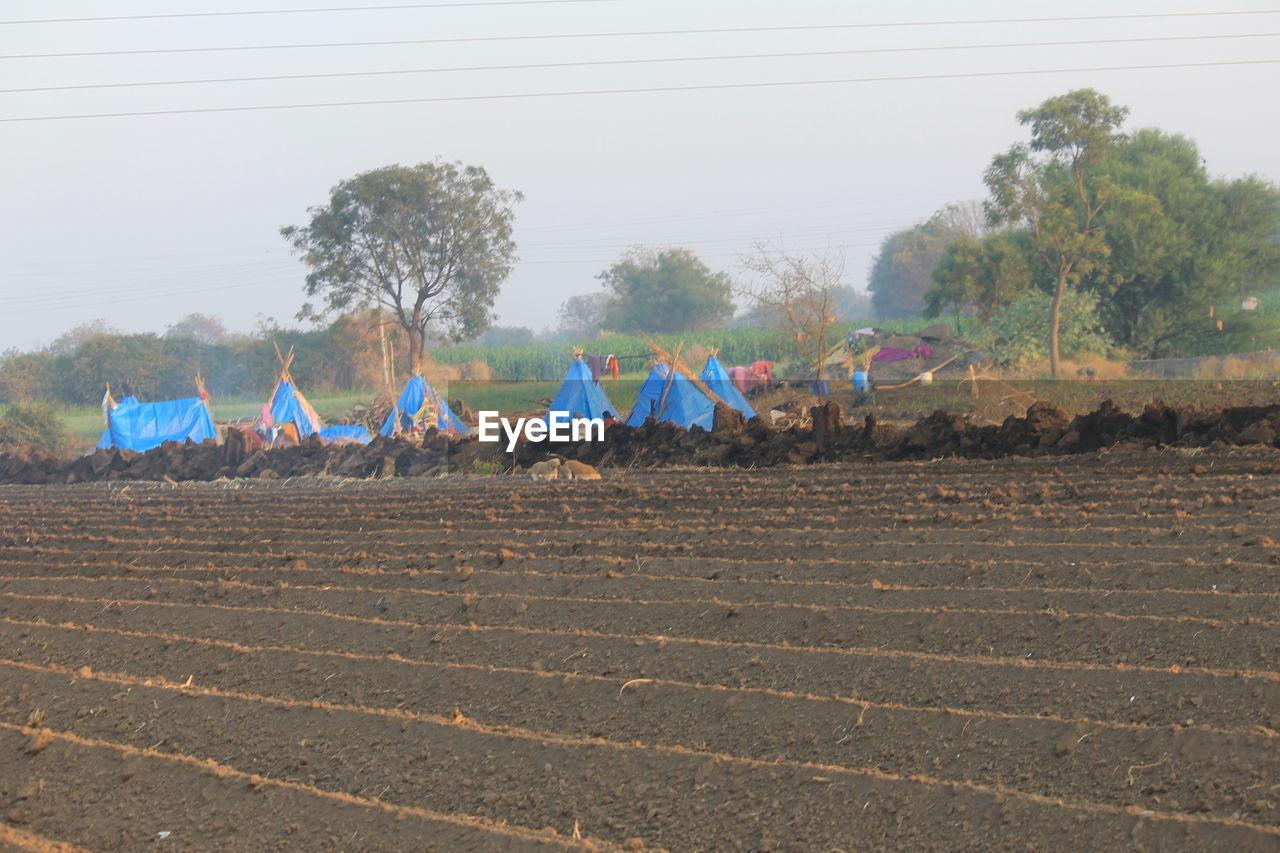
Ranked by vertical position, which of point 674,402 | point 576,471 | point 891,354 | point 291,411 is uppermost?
point 891,354

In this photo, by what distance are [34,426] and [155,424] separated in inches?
291

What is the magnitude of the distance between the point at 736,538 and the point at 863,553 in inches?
42.9

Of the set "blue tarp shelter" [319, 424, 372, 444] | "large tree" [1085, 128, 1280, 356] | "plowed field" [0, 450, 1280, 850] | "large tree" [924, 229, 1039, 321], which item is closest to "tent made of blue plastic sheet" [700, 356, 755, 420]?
"blue tarp shelter" [319, 424, 372, 444]

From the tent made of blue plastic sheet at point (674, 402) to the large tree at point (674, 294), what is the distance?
1398 inches

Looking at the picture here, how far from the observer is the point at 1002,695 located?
4562 mm

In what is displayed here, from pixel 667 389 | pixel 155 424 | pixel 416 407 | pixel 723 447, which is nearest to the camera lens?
pixel 723 447

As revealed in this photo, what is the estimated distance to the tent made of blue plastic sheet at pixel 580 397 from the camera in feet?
53.7

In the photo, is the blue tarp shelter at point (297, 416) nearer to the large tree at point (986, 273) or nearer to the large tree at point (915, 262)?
the large tree at point (986, 273)

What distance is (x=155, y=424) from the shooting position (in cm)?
2123

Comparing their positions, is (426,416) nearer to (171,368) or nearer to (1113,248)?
(1113,248)

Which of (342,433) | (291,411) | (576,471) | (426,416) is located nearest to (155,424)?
(291,411)

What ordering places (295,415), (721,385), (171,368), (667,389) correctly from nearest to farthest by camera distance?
(667,389), (721,385), (295,415), (171,368)

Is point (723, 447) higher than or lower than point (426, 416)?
lower

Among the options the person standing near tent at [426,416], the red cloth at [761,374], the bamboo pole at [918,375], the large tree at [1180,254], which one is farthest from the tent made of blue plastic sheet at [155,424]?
the large tree at [1180,254]
